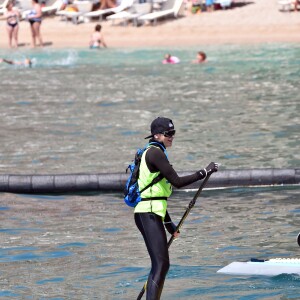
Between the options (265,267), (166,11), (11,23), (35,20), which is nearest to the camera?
(265,267)

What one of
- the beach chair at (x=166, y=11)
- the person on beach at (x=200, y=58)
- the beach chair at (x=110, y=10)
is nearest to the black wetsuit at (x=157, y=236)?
the person on beach at (x=200, y=58)

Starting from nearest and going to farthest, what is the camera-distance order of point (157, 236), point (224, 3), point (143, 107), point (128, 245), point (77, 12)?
1. point (157, 236)
2. point (128, 245)
3. point (143, 107)
4. point (224, 3)
5. point (77, 12)

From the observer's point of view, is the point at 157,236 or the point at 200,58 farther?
the point at 200,58

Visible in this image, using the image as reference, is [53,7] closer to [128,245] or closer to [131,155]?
[131,155]

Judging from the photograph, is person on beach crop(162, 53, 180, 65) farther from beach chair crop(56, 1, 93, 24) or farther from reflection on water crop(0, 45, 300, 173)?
beach chair crop(56, 1, 93, 24)

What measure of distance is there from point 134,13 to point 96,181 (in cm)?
3127

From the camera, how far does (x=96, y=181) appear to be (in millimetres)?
16281

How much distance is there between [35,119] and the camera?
989 inches

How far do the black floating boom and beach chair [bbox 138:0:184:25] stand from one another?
29.6 meters

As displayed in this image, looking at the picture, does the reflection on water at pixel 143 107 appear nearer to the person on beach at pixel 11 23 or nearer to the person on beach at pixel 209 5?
the person on beach at pixel 11 23

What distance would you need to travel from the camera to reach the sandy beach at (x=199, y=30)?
1682 inches

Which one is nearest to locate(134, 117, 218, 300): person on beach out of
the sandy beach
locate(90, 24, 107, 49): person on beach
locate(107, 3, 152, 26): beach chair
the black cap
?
the black cap

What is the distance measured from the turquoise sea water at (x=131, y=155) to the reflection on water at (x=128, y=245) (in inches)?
0.6

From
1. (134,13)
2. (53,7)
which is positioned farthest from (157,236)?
(53,7)
